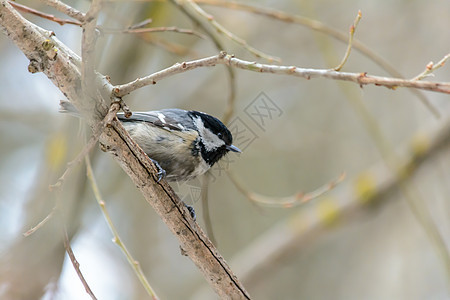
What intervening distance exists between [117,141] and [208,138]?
1.08m

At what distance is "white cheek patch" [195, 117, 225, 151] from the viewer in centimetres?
285

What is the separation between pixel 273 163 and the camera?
571 cm

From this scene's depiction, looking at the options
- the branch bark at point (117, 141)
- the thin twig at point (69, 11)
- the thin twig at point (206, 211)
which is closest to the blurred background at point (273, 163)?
the thin twig at point (206, 211)

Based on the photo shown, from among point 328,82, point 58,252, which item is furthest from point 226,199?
point 58,252

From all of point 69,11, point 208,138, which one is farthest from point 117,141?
point 208,138

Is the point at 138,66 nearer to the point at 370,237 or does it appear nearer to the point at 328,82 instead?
the point at 328,82

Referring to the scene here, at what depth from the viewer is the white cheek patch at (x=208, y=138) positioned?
112 inches

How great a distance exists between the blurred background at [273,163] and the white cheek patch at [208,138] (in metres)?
0.35

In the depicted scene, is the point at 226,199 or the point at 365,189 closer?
the point at 365,189

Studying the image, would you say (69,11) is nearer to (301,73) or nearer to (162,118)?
(301,73)

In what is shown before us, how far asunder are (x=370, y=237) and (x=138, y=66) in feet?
11.5

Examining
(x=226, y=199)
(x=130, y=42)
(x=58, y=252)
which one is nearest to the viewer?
(x=58, y=252)

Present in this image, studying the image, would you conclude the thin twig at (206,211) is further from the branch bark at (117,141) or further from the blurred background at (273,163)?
the branch bark at (117,141)

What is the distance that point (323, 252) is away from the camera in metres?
6.15
